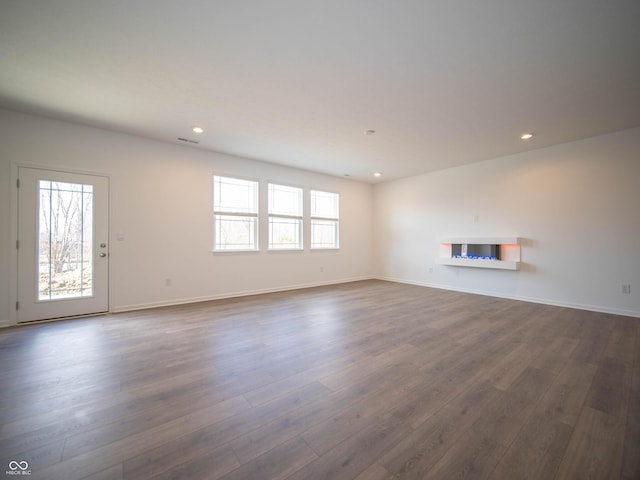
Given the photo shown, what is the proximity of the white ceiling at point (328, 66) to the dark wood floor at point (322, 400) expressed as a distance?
284cm

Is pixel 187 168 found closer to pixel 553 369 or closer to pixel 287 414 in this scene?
pixel 287 414

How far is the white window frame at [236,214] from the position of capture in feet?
17.1

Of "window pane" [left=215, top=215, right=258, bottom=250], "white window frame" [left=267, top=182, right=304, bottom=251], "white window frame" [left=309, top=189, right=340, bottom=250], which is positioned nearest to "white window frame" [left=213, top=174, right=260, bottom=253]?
"window pane" [left=215, top=215, right=258, bottom=250]

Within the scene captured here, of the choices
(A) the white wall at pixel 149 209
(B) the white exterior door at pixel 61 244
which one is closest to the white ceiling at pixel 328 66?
(A) the white wall at pixel 149 209

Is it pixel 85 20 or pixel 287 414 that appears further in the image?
pixel 85 20

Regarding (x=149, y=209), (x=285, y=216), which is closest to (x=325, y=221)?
(x=285, y=216)

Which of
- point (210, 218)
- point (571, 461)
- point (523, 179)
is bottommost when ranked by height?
point (571, 461)

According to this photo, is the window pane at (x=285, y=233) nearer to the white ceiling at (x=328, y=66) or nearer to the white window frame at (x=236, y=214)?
the white window frame at (x=236, y=214)

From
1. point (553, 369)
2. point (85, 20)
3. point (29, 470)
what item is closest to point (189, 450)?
point (29, 470)

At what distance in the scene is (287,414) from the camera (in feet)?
5.66

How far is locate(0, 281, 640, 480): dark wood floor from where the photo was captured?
4.43ft

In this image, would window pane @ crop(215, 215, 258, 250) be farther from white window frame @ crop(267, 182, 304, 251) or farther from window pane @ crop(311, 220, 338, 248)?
window pane @ crop(311, 220, 338, 248)

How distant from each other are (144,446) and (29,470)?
50 cm

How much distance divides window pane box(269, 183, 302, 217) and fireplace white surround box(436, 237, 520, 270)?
3.56m
